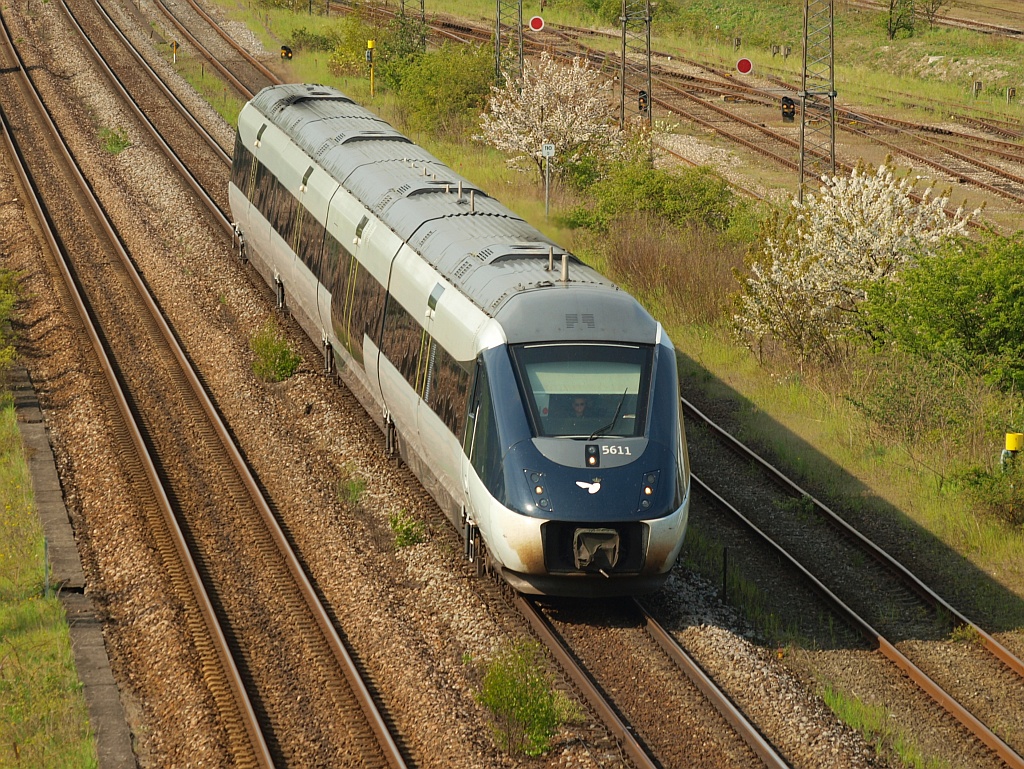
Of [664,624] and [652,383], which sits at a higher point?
[652,383]

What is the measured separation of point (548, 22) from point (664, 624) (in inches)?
2170

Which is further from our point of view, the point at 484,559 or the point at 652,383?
the point at 484,559

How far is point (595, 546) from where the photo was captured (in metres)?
11.7

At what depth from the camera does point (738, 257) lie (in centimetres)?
2581

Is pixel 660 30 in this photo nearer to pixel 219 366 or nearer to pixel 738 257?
pixel 738 257

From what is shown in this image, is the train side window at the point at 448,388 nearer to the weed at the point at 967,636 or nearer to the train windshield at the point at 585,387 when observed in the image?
the train windshield at the point at 585,387

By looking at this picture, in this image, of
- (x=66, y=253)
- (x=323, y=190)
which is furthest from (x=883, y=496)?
(x=66, y=253)

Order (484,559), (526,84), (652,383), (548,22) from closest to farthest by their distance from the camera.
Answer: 1. (652,383)
2. (484,559)
3. (526,84)
4. (548,22)

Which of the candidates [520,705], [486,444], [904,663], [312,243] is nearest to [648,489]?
[486,444]

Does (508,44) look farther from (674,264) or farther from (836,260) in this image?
(836,260)

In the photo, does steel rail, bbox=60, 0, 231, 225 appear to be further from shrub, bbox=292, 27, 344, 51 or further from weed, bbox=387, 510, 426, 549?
weed, bbox=387, 510, 426, 549

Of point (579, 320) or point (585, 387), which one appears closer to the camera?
point (585, 387)

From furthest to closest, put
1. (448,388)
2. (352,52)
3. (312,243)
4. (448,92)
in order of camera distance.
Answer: (352,52) → (448,92) → (312,243) → (448,388)

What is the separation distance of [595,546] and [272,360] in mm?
9566
